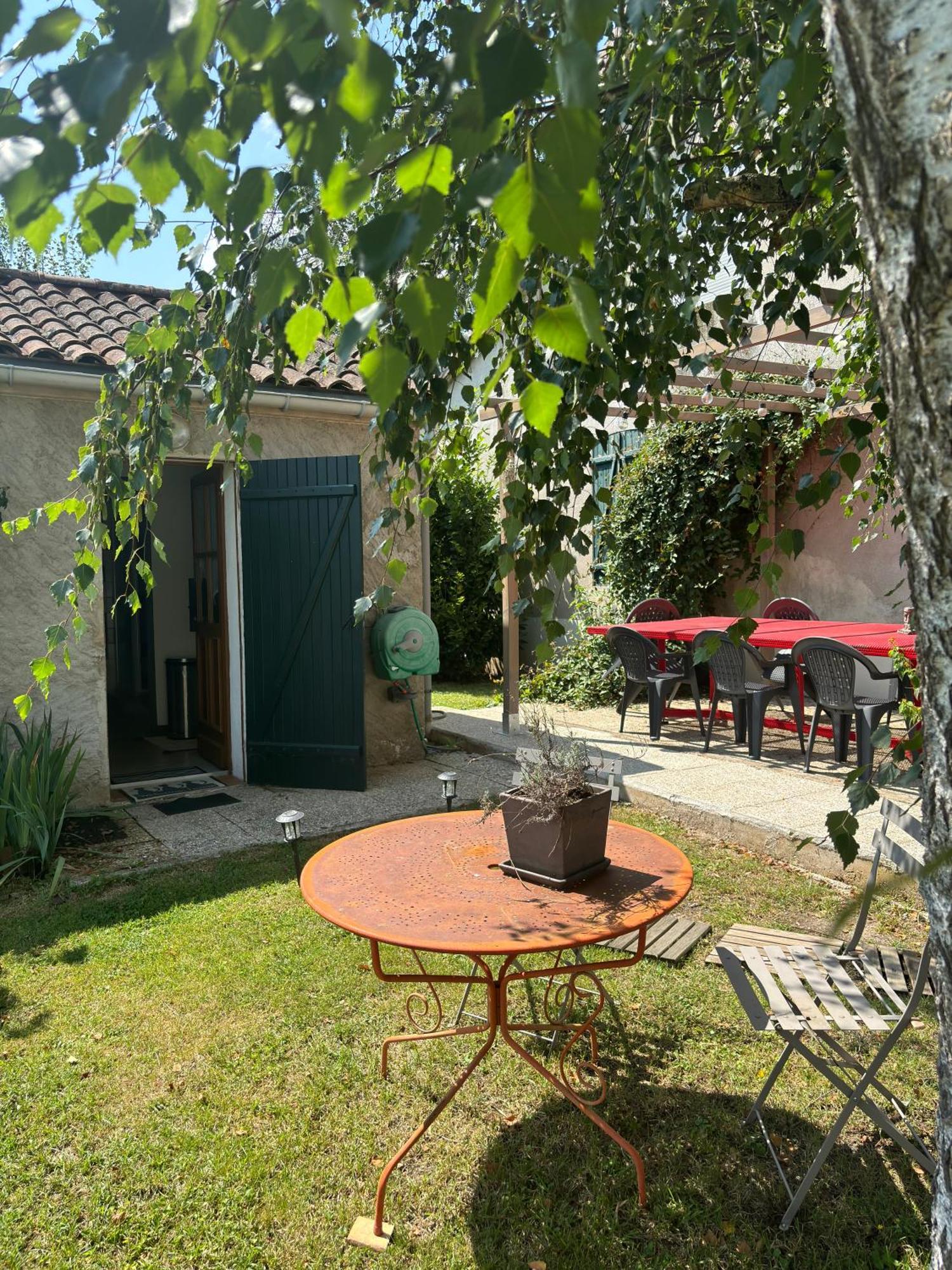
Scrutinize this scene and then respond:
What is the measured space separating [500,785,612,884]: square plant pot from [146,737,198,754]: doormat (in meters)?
6.33

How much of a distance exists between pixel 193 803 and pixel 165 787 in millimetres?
576

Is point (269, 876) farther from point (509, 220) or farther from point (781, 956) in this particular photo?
point (509, 220)

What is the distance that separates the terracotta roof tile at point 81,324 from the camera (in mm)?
5918

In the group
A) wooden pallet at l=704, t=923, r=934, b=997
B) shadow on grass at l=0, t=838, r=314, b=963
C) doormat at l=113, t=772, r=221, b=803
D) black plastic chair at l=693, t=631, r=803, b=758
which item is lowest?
shadow on grass at l=0, t=838, r=314, b=963

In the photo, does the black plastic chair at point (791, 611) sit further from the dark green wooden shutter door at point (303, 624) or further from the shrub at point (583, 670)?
the dark green wooden shutter door at point (303, 624)

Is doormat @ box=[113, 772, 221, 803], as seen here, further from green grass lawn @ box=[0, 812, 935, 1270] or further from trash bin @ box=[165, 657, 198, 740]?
green grass lawn @ box=[0, 812, 935, 1270]

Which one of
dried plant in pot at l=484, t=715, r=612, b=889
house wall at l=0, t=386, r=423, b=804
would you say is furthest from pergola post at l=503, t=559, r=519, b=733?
dried plant in pot at l=484, t=715, r=612, b=889

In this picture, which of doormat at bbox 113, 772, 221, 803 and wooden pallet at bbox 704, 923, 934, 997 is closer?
wooden pallet at bbox 704, 923, 934, 997

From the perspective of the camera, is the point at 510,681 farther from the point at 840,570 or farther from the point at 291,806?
the point at 840,570

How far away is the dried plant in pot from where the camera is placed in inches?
105

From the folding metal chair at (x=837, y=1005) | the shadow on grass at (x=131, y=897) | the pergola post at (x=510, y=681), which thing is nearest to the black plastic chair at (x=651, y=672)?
the pergola post at (x=510, y=681)

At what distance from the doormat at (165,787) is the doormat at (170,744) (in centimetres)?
131

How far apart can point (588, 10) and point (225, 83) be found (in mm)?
1303

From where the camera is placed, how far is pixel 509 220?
3.04ft
